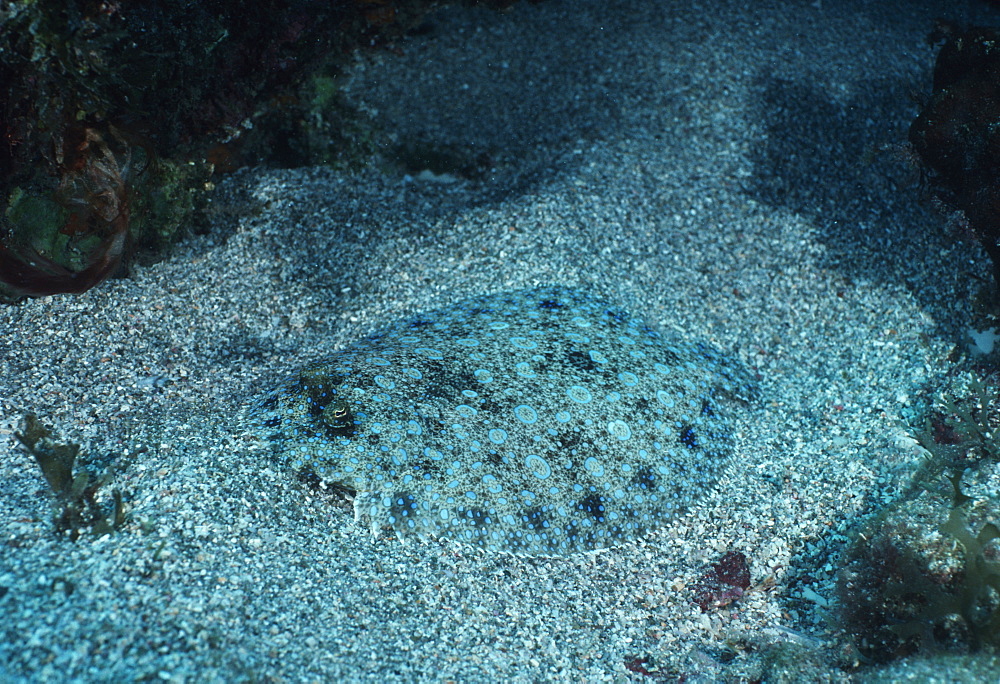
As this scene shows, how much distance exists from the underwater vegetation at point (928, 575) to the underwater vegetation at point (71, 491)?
15.4 ft

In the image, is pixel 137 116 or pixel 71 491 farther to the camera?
pixel 137 116

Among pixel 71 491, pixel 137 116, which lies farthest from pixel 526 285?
pixel 71 491

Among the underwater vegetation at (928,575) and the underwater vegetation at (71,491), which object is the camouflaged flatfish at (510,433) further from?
the underwater vegetation at (928,575)

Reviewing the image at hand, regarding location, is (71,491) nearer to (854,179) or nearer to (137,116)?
(137,116)

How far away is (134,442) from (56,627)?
1513mm

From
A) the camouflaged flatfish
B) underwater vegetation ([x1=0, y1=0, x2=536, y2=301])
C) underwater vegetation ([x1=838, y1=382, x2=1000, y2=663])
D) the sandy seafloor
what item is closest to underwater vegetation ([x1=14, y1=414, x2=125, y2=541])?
the sandy seafloor

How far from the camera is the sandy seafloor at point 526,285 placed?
3697 mm

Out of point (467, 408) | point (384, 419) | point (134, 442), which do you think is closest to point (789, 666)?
point (467, 408)

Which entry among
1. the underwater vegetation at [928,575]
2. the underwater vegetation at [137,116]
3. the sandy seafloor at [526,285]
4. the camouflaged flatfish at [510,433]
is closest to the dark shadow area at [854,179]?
the sandy seafloor at [526,285]

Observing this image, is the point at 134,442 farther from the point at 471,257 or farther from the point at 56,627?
the point at 471,257

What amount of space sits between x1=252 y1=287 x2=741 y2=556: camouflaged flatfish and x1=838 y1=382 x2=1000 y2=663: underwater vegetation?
1.14 metres

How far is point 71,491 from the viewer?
3.91m

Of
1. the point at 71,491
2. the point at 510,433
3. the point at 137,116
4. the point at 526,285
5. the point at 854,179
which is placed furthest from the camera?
the point at 854,179

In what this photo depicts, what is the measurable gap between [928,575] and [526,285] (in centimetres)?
371
